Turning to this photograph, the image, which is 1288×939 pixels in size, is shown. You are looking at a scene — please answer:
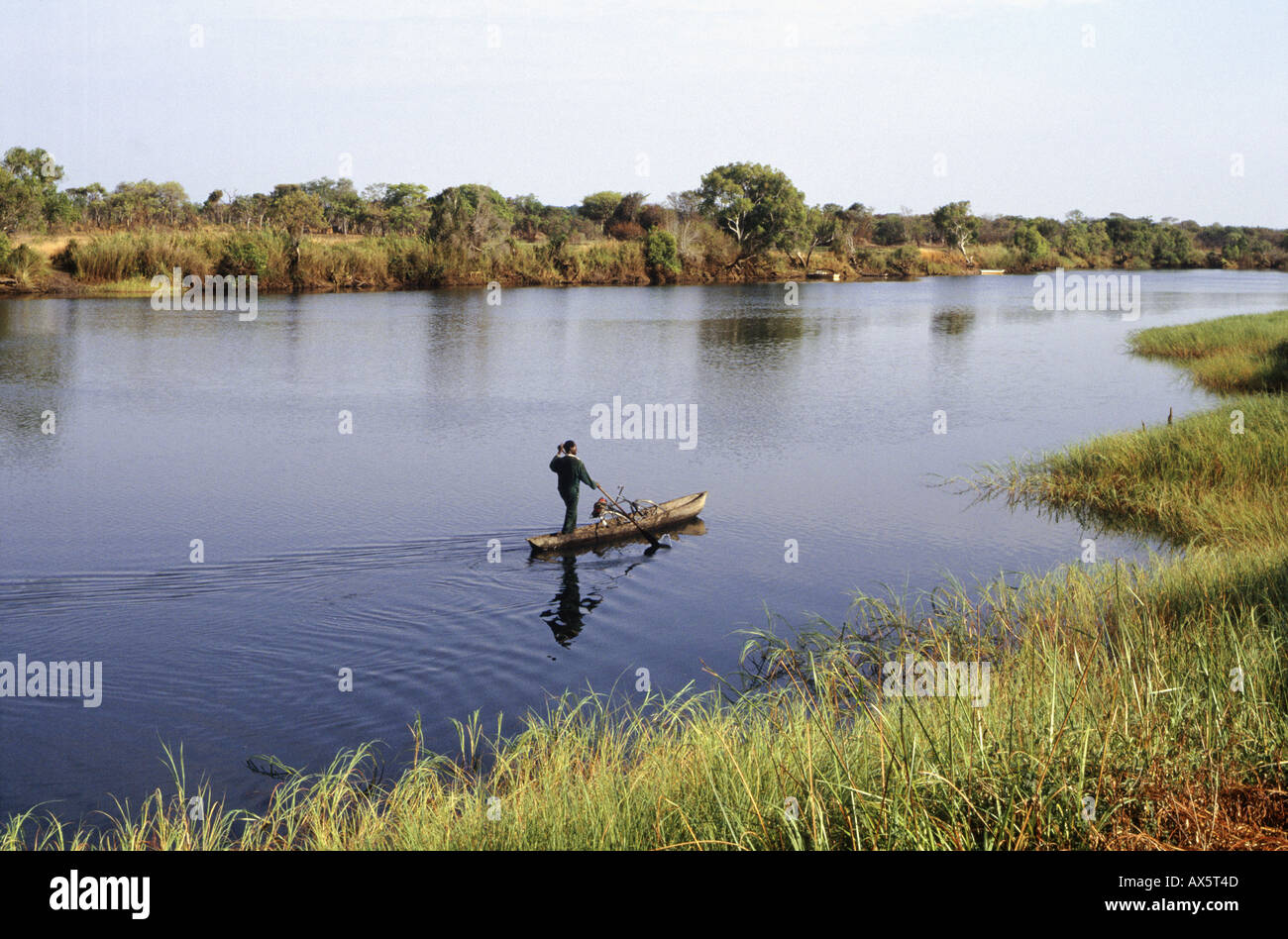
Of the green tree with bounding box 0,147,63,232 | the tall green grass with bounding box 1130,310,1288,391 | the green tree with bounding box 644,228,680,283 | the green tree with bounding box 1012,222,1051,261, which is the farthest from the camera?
the green tree with bounding box 1012,222,1051,261

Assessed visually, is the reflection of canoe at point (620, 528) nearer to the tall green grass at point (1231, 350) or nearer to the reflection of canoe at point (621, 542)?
the reflection of canoe at point (621, 542)

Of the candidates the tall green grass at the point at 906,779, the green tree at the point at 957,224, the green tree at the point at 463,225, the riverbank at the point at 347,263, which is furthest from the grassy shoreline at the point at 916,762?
the green tree at the point at 957,224

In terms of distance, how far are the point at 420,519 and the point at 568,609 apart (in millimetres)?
4673

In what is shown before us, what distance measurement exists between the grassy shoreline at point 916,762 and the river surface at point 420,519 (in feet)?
3.81

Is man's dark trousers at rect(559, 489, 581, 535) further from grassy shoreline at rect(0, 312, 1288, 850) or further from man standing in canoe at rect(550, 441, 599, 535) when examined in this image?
grassy shoreline at rect(0, 312, 1288, 850)

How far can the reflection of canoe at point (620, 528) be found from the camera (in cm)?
1565

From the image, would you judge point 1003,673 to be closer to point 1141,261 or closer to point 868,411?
point 868,411

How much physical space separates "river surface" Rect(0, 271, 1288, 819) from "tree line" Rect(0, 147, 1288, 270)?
3295cm

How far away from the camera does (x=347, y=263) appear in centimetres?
7012

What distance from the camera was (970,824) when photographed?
5348 millimetres

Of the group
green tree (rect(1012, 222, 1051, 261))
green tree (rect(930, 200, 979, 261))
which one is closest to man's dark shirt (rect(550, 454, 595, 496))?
green tree (rect(930, 200, 979, 261))

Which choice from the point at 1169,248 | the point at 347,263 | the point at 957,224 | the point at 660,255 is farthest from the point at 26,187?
the point at 1169,248

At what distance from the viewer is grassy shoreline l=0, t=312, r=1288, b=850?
5.30m

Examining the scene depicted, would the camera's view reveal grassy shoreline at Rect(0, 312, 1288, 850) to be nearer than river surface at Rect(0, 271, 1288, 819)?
Yes
